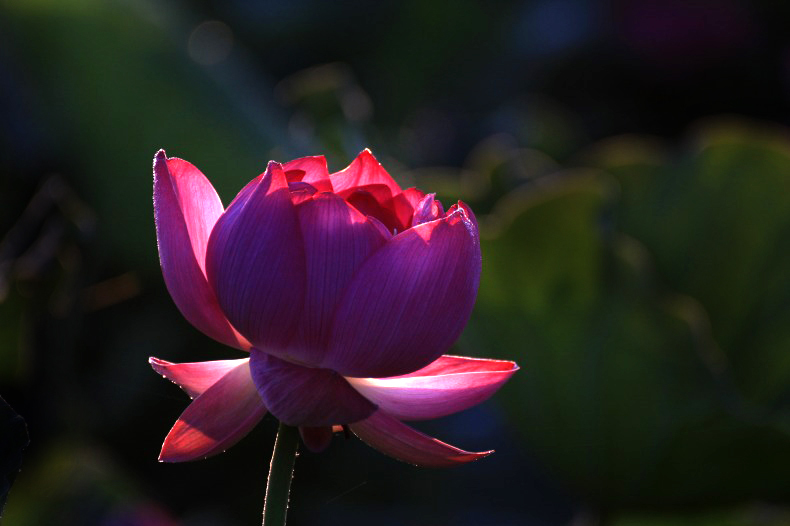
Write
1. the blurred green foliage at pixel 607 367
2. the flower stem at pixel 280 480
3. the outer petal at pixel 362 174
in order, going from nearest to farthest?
the flower stem at pixel 280 480, the outer petal at pixel 362 174, the blurred green foliage at pixel 607 367

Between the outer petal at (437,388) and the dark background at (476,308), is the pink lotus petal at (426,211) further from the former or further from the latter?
the dark background at (476,308)

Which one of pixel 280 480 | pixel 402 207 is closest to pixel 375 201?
pixel 402 207

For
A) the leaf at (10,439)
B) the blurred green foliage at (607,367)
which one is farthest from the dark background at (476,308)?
the leaf at (10,439)

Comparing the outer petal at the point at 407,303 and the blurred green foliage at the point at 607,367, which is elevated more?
the outer petal at the point at 407,303

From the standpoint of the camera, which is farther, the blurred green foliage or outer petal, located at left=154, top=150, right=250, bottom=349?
the blurred green foliage

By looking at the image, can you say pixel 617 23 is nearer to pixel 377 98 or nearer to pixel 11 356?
pixel 377 98

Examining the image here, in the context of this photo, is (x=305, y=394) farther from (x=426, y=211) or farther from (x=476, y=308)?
(x=476, y=308)

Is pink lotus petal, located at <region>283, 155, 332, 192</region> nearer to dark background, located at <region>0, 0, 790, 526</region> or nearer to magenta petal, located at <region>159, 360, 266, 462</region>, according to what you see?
magenta petal, located at <region>159, 360, 266, 462</region>

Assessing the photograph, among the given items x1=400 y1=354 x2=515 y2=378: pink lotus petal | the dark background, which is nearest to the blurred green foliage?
the dark background
